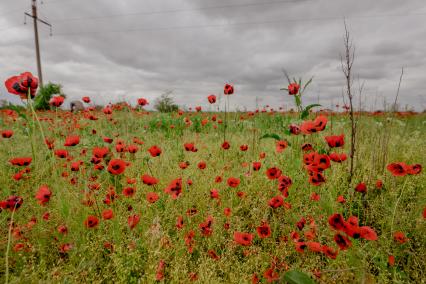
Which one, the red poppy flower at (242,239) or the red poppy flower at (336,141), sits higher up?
the red poppy flower at (336,141)

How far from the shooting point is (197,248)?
5.65ft

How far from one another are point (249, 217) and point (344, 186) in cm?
100

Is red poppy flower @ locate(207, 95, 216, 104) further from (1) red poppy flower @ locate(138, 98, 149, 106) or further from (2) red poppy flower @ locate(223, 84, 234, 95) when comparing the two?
(1) red poppy flower @ locate(138, 98, 149, 106)

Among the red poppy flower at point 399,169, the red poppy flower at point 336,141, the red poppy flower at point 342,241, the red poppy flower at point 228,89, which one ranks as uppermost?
the red poppy flower at point 228,89

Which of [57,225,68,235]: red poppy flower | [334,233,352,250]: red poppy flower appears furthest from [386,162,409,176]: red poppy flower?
[57,225,68,235]: red poppy flower

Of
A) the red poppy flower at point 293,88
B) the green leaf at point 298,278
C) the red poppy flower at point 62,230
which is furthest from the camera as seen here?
the red poppy flower at point 293,88

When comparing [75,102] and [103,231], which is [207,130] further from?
[75,102]

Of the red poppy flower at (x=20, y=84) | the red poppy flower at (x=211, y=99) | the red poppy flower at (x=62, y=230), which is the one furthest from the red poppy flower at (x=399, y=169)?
the red poppy flower at (x=20, y=84)

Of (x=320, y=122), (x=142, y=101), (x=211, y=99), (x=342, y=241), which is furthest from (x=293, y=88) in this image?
(x=142, y=101)

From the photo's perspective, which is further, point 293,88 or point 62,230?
point 293,88

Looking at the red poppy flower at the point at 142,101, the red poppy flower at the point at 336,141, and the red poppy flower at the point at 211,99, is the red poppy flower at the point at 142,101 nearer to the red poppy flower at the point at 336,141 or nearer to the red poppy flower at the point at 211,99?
the red poppy flower at the point at 211,99

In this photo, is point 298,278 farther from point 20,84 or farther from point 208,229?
Answer: point 20,84

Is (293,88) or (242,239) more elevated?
(293,88)

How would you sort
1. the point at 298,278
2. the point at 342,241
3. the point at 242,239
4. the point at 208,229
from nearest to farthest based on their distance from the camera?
the point at 298,278, the point at 342,241, the point at 242,239, the point at 208,229
